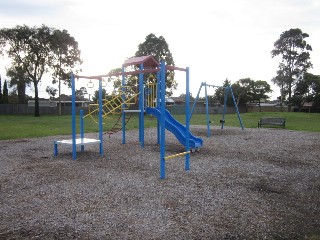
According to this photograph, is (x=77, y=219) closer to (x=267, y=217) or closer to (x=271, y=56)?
(x=267, y=217)

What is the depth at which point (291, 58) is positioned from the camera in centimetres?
5128

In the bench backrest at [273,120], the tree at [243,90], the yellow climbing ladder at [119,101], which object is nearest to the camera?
the yellow climbing ladder at [119,101]

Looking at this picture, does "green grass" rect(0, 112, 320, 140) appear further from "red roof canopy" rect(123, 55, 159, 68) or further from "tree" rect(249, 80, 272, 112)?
"tree" rect(249, 80, 272, 112)

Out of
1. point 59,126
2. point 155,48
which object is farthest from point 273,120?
point 155,48

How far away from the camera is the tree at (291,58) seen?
51.2 metres

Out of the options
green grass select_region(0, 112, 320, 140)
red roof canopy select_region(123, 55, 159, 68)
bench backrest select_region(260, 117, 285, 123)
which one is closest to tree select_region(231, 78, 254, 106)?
Answer: green grass select_region(0, 112, 320, 140)

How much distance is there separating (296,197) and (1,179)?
238 inches

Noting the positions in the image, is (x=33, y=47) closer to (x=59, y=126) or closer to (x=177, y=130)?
(x=59, y=126)

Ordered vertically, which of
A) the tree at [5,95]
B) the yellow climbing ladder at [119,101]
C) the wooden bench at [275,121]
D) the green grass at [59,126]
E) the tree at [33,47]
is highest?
the tree at [33,47]

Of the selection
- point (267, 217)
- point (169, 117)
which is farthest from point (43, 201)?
point (169, 117)

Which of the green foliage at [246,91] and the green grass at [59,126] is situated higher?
the green foliage at [246,91]

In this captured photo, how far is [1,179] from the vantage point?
6.52 m

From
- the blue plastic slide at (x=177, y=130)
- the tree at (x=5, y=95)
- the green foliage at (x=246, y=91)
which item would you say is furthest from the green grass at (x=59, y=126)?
the green foliage at (x=246, y=91)

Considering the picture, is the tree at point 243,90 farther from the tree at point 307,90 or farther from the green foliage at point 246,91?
the tree at point 307,90
